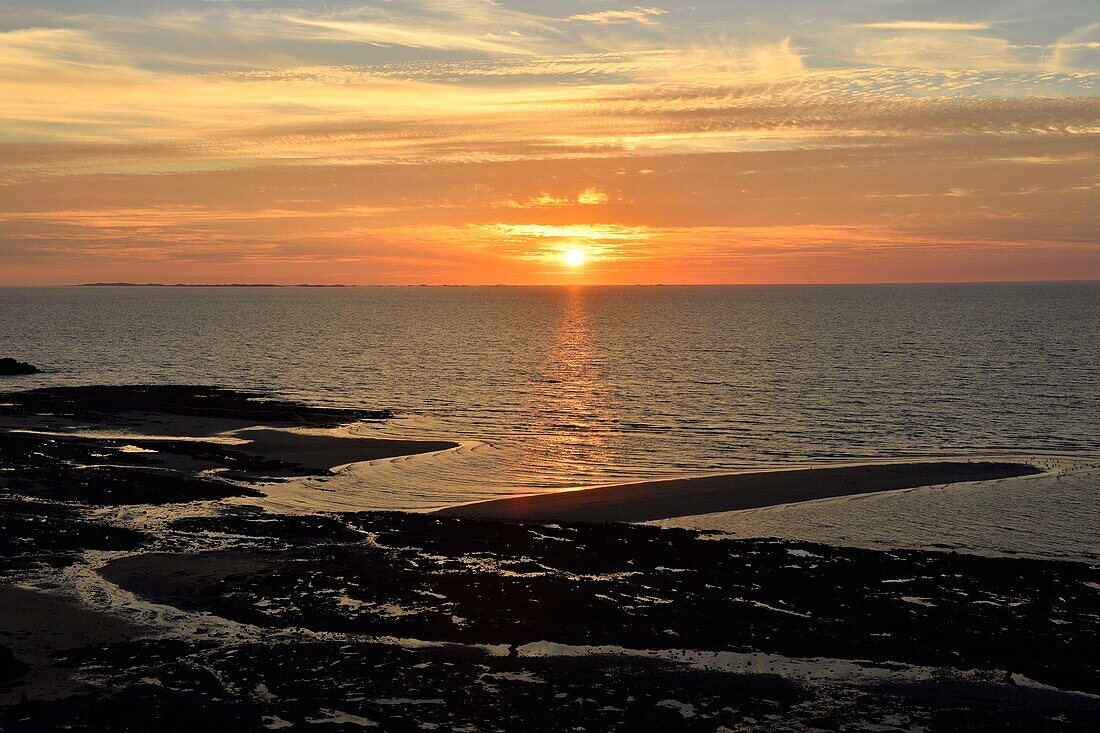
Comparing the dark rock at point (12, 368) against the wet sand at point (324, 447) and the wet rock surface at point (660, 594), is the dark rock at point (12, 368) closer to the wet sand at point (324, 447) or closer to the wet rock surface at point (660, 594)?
the wet sand at point (324, 447)

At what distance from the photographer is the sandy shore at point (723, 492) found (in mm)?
33219

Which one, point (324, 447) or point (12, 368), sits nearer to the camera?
point (324, 447)

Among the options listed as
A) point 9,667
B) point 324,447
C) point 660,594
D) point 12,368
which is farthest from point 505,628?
point 12,368

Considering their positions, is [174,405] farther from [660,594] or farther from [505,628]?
[660,594]

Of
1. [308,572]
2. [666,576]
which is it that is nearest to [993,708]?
[666,576]

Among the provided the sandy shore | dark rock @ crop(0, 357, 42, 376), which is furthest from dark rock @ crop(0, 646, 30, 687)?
dark rock @ crop(0, 357, 42, 376)

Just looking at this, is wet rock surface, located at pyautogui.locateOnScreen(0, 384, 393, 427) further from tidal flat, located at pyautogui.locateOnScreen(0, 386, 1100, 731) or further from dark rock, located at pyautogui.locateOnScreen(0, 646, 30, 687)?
dark rock, located at pyautogui.locateOnScreen(0, 646, 30, 687)

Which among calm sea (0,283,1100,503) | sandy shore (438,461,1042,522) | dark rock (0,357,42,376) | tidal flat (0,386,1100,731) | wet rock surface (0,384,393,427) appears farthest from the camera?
dark rock (0,357,42,376)

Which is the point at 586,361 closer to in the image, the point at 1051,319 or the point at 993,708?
the point at 993,708

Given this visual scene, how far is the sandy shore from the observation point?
1308 inches

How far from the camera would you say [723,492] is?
36.8 meters

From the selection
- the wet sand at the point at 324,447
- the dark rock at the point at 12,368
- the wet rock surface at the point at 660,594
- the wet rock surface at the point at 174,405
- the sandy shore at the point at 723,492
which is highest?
the wet rock surface at the point at 660,594

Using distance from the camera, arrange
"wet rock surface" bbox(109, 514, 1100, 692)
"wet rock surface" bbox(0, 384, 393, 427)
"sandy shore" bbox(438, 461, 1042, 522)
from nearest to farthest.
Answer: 1. "wet rock surface" bbox(109, 514, 1100, 692)
2. "sandy shore" bbox(438, 461, 1042, 522)
3. "wet rock surface" bbox(0, 384, 393, 427)

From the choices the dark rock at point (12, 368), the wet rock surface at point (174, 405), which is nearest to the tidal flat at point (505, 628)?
the wet rock surface at point (174, 405)
